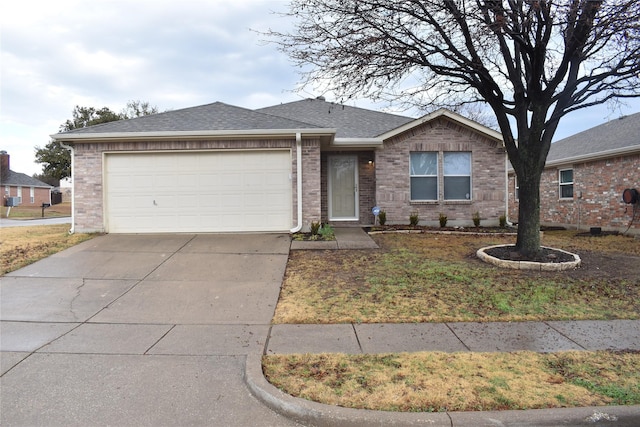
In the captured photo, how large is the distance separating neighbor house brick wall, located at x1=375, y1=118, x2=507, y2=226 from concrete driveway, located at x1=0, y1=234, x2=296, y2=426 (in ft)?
18.3

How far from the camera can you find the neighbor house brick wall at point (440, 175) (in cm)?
1269

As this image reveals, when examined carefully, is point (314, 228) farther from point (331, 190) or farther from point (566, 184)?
point (566, 184)

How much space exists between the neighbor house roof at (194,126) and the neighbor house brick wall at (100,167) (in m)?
0.33

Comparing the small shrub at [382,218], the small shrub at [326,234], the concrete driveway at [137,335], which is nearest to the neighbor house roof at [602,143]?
the small shrub at [382,218]

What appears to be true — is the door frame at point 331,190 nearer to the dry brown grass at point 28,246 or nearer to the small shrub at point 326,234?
the small shrub at point 326,234

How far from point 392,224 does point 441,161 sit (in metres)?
2.80

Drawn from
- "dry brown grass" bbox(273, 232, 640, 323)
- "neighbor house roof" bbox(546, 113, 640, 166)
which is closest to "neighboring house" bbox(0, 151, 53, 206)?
"dry brown grass" bbox(273, 232, 640, 323)

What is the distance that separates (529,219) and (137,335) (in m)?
7.80

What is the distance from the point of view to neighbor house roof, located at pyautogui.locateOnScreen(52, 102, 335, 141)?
33.1ft

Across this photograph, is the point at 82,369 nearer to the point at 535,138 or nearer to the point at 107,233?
the point at 107,233

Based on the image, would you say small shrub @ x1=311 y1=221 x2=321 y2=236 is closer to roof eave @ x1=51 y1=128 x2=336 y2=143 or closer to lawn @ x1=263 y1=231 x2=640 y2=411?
lawn @ x1=263 y1=231 x2=640 y2=411

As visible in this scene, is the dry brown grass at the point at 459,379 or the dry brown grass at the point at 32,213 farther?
the dry brown grass at the point at 32,213

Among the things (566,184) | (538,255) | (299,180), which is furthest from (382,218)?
(566,184)

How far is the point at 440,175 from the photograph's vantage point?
1288 cm
